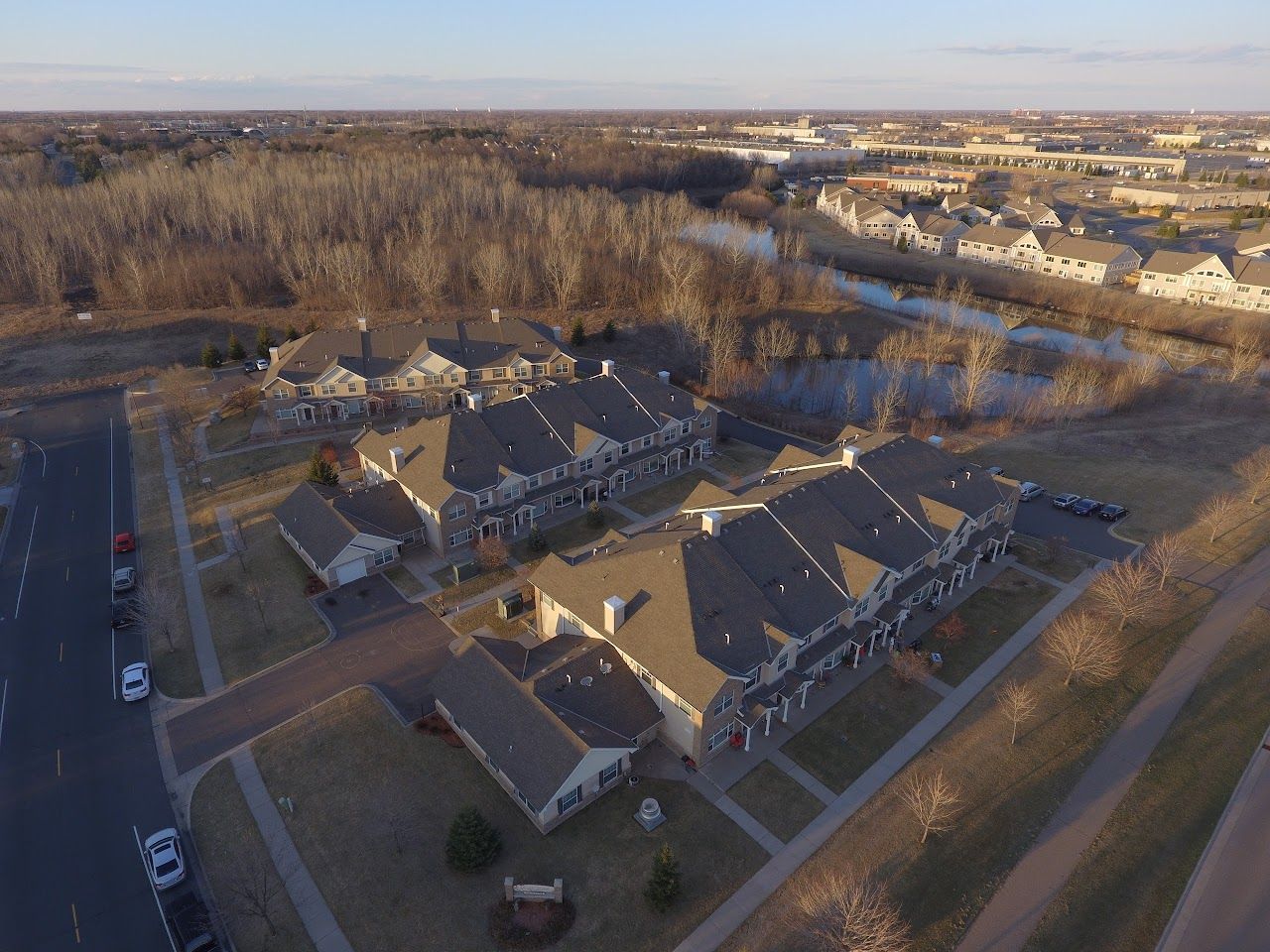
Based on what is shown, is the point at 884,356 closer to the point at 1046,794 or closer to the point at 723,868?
the point at 1046,794

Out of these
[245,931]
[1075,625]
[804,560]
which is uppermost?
[804,560]

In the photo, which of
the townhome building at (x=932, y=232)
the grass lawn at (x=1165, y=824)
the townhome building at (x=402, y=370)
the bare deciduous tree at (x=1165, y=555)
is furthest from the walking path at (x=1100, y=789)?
the townhome building at (x=932, y=232)

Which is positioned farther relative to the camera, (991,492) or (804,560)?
(991,492)

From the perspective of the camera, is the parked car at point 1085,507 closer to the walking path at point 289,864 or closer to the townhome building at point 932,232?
the walking path at point 289,864

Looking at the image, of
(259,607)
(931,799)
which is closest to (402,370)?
(259,607)

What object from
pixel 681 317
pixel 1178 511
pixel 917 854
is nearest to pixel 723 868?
pixel 917 854

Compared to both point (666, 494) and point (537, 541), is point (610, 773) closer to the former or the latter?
Answer: point (537, 541)

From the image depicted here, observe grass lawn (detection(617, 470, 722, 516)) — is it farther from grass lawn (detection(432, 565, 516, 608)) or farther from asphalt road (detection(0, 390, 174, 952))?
asphalt road (detection(0, 390, 174, 952))

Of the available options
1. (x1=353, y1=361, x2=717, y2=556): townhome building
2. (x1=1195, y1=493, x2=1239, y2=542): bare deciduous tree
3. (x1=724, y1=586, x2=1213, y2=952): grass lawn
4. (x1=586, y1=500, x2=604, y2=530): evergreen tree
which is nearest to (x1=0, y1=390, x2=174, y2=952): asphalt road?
(x1=353, y1=361, x2=717, y2=556): townhome building
